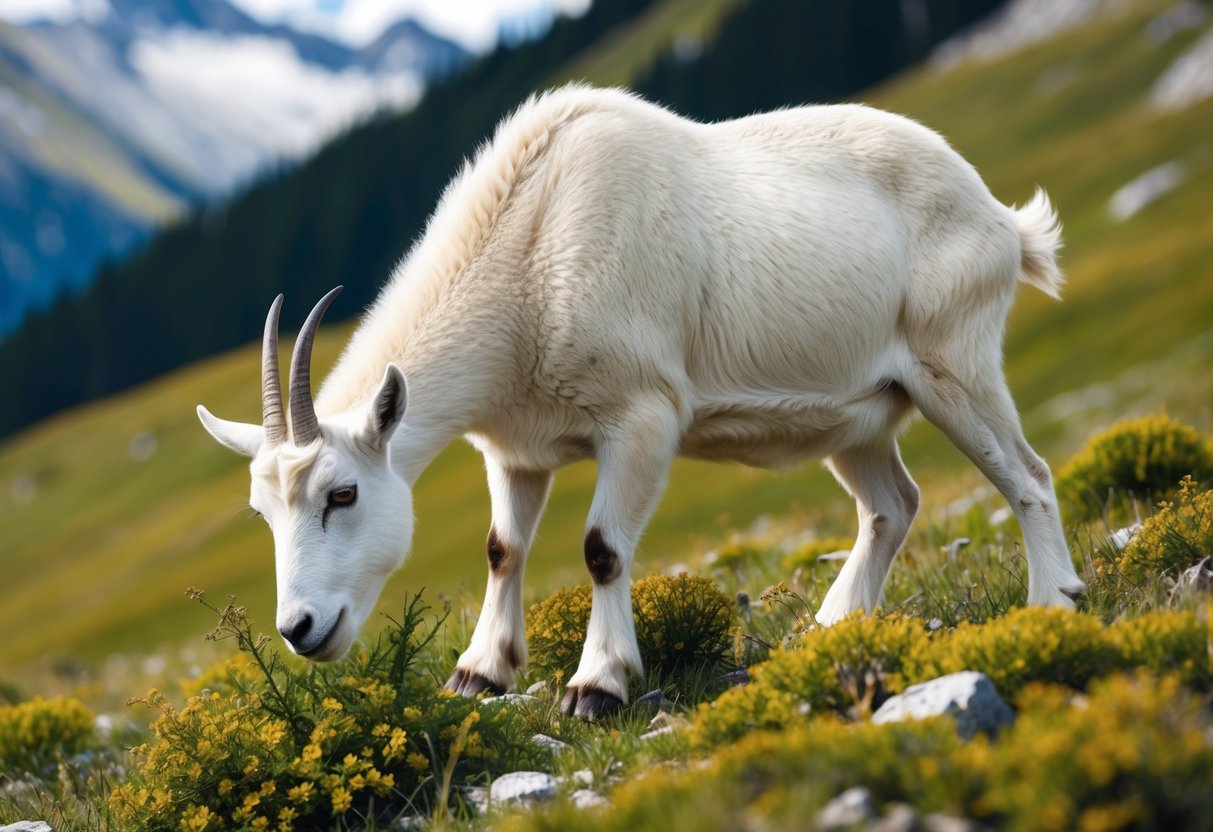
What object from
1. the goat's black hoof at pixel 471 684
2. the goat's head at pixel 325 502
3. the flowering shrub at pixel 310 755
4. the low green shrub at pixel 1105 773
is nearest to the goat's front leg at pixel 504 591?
the goat's black hoof at pixel 471 684

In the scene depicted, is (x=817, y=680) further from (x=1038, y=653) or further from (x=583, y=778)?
(x=583, y=778)

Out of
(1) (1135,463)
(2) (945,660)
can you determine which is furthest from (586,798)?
(1) (1135,463)

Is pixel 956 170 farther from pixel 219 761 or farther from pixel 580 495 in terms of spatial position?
pixel 580 495

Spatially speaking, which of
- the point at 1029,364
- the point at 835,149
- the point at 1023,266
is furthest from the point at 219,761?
the point at 1029,364

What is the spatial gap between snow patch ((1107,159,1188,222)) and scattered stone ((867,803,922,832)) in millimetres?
66063

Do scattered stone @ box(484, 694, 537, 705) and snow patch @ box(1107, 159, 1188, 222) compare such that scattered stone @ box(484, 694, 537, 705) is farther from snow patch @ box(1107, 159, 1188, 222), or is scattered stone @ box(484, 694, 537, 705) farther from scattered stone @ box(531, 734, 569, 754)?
snow patch @ box(1107, 159, 1188, 222)

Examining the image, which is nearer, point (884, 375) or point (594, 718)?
point (594, 718)

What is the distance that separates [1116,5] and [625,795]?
13135cm

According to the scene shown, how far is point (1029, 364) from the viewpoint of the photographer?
1746 inches

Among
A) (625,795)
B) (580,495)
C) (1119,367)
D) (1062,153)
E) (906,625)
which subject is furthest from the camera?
(1062,153)

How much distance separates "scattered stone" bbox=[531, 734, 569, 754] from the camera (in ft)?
18.4

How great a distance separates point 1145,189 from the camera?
65.0 meters

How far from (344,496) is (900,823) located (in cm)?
356

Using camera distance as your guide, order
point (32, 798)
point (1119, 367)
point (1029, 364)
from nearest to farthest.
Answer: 1. point (32, 798)
2. point (1119, 367)
3. point (1029, 364)
